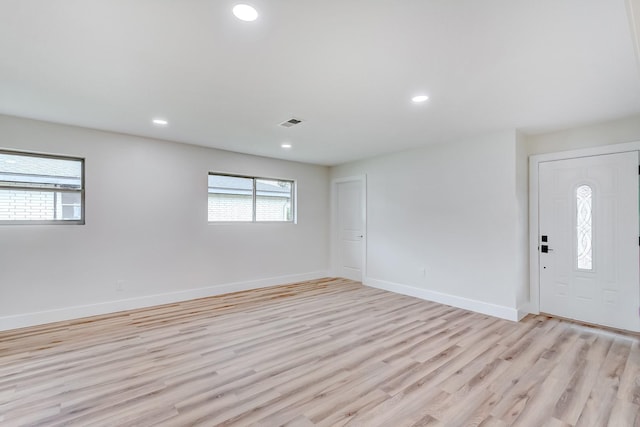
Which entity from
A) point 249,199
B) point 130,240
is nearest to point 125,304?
point 130,240

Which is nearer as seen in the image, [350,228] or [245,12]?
[245,12]

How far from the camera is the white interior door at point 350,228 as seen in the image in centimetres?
602

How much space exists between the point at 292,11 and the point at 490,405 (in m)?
2.84

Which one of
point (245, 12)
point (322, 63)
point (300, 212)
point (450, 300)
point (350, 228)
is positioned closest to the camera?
point (245, 12)

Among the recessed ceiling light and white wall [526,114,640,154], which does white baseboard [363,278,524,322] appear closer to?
white wall [526,114,640,154]

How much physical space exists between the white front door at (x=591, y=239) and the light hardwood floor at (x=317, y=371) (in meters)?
0.32

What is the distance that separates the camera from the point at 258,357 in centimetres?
275

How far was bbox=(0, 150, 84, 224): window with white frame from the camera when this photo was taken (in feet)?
11.4

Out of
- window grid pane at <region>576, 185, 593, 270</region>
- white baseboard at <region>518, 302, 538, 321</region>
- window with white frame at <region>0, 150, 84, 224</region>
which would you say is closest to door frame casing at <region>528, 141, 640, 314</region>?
white baseboard at <region>518, 302, 538, 321</region>

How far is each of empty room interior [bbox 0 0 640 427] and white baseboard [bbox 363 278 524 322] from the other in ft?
0.09

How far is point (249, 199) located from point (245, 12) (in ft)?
13.2

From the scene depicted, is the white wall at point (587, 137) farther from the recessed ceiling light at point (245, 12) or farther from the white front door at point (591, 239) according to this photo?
the recessed ceiling light at point (245, 12)

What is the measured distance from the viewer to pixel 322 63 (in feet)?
7.27

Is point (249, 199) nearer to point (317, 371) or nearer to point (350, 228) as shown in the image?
point (350, 228)
